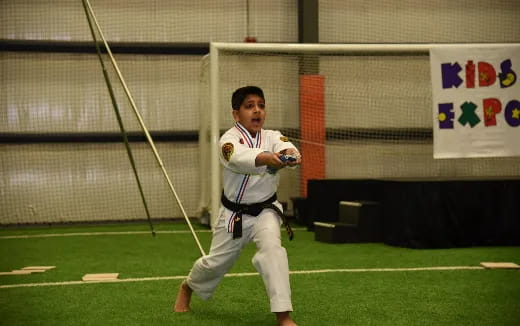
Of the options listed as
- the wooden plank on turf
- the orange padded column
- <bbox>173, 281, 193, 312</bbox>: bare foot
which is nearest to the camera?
<bbox>173, 281, 193, 312</bbox>: bare foot

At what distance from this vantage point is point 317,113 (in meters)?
11.7

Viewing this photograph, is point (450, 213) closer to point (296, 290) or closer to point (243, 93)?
point (296, 290)

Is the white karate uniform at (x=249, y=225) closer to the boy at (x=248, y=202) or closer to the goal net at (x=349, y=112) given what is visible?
the boy at (x=248, y=202)

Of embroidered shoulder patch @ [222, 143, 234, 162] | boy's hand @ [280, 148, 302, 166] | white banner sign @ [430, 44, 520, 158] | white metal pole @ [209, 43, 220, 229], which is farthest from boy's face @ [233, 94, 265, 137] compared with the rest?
white banner sign @ [430, 44, 520, 158]

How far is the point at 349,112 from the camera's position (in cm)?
1190

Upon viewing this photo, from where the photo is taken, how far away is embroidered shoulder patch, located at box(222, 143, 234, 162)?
420 cm

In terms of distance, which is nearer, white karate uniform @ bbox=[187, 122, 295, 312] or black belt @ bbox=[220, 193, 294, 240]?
white karate uniform @ bbox=[187, 122, 295, 312]

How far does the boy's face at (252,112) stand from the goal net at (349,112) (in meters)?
6.85

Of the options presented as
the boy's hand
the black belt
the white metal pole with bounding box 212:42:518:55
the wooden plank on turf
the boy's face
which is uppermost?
the white metal pole with bounding box 212:42:518:55

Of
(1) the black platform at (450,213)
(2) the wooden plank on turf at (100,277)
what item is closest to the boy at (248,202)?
(2) the wooden plank on turf at (100,277)

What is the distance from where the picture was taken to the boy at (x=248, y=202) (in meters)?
4.10

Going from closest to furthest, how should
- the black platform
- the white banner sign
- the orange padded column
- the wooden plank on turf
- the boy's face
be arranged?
the boy's face
the wooden plank on turf
the black platform
the white banner sign
the orange padded column

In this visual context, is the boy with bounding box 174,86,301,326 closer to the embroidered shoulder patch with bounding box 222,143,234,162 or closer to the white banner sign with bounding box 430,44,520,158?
the embroidered shoulder patch with bounding box 222,143,234,162

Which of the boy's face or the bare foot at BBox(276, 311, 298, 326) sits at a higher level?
the boy's face
